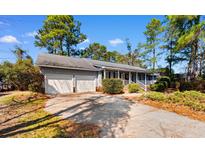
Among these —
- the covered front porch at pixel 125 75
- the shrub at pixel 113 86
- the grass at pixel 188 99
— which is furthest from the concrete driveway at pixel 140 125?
the covered front porch at pixel 125 75

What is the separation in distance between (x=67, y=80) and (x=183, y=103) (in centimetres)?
933

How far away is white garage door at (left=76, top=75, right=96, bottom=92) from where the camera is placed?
15.1m

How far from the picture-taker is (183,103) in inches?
330

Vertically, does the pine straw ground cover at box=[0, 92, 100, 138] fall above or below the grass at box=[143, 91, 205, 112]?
below

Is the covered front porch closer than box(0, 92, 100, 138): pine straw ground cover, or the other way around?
box(0, 92, 100, 138): pine straw ground cover

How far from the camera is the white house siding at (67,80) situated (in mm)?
12930

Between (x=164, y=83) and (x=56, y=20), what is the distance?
19.4m

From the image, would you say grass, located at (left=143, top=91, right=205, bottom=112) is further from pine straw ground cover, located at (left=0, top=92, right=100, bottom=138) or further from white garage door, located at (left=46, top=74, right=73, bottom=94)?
white garage door, located at (left=46, top=74, right=73, bottom=94)

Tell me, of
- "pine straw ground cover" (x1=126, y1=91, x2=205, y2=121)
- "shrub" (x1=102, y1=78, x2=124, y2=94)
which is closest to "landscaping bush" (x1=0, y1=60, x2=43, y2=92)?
"shrub" (x1=102, y1=78, x2=124, y2=94)

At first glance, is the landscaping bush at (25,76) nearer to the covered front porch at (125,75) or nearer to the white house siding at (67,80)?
the white house siding at (67,80)

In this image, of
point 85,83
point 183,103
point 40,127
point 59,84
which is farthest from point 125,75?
point 40,127

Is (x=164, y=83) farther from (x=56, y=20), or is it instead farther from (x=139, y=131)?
(x=56, y=20)

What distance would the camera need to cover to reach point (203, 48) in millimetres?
15727

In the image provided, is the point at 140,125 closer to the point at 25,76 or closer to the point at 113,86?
the point at 113,86
